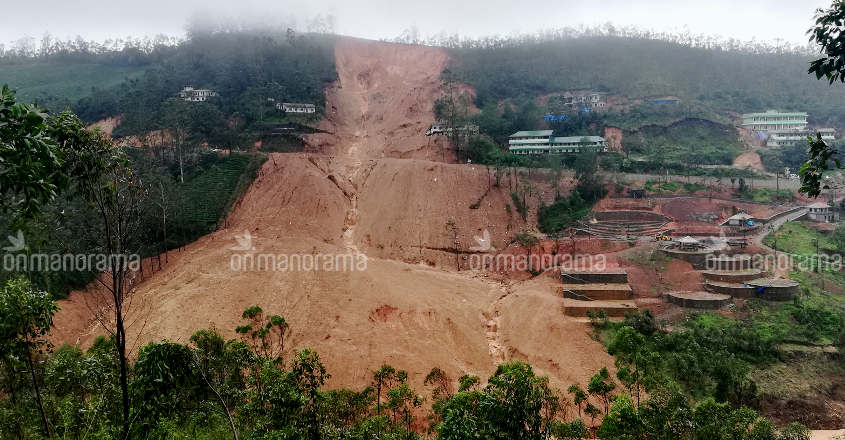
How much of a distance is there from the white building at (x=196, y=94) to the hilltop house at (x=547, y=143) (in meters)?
35.1

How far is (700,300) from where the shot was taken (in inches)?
928

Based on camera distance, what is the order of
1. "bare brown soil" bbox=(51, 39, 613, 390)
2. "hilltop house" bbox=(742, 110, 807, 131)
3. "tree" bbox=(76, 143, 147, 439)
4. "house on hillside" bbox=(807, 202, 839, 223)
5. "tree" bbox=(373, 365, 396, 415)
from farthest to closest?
"hilltop house" bbox=(742, 110, 807, 131), "house on hillside" bbox=(807, 202, 839, 223), "bare brown soil" bbox=(51, 39, 613, 390), "tree" bbox=(373, 365, 396, 415), "tree" bbox=(76, 143, 147, 439)

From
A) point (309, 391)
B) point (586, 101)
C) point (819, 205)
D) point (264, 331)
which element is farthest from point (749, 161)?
point (309, 391)

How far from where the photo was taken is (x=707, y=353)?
766 inches

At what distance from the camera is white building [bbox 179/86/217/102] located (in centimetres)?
5128

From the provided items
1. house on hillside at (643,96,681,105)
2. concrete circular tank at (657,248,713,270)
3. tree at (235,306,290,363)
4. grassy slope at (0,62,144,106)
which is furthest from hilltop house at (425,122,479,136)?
grassy slope at (0,62,144,106)

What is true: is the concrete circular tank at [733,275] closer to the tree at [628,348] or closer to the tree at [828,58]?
the tree at [628,348]

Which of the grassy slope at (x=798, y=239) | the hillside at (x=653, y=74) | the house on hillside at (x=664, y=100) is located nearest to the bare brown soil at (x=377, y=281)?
the grassy slope at (x=798, y=239)

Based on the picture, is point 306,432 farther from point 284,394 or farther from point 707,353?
point 707,353

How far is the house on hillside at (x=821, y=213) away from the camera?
111 feet

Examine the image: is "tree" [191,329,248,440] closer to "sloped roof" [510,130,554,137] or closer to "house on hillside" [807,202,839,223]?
"sloped roof" [510,130,554,137]

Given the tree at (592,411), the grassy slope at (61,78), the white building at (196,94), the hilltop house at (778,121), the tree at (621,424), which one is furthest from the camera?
the grassy slope at (61,78)

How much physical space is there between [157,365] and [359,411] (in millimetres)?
10154

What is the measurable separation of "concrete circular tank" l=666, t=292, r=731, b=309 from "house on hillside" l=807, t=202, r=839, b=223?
56.4 feet
